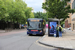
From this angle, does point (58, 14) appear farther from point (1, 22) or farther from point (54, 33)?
point (1, 22)

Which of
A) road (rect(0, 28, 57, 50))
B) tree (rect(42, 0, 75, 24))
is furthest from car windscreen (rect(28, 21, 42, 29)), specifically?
road (rect(0, 28, 57, 50))

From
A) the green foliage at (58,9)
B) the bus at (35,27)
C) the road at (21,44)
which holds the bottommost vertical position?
the road at (21,44)

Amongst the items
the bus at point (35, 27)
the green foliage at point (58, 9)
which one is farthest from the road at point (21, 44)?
the green foliage at point (58, 9)

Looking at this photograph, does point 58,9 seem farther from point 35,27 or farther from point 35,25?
point 35,27

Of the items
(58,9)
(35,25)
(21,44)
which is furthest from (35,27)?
(21,44)

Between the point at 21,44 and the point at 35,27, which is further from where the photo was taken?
the point at 35,27

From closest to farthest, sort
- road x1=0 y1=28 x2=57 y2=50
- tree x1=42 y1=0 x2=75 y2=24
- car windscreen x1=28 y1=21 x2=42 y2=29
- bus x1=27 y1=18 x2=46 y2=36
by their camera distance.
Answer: road x1=0 y1=28 x2=57 y2=50, bus x1=27 y1=18 x2=46 y2=36, car windscreen x1=28 y1=21 x2=42 y2=29, tree x1=42 y1=0 x2=75 y2=24

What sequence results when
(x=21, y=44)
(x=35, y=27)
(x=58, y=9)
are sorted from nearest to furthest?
(x=21, y=44)
(x=35, y=27)
(x=58, y=9)

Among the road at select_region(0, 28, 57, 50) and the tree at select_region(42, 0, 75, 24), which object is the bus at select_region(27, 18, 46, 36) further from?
the road at select_region(0, 28, 57, 50)

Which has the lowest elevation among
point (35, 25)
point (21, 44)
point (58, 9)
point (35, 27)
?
point (21, 44)

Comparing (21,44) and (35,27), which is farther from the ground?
(35,27)

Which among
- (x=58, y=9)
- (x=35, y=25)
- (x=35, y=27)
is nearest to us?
(x=35, y=27)

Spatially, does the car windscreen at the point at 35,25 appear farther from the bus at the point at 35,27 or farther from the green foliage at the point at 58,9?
the green foliage at the point at 58,9

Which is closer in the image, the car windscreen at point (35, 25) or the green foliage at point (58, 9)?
the car windscreen at point (35, 25)
